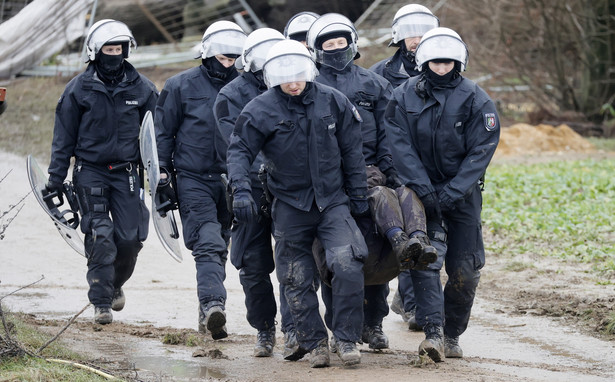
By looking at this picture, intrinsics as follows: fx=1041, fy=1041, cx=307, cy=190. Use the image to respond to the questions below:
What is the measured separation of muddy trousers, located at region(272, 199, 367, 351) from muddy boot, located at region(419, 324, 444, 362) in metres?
0.43

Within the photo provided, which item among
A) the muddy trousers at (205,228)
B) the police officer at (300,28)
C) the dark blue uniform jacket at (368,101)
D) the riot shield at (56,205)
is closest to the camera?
the dark blue uniform jacket at (368,101)

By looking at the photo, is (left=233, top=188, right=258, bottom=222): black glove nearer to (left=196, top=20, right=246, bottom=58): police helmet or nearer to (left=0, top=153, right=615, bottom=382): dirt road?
(left=0, top=153, right=615, bottom=382): dirt road

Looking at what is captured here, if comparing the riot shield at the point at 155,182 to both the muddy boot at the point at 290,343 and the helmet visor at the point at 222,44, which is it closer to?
the helmet visor at the point at 222,44

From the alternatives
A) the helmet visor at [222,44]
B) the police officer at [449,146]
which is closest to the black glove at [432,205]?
the police officer at [449,146]

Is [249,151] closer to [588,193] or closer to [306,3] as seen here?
[588,193]

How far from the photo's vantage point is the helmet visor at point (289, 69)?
21.0ft

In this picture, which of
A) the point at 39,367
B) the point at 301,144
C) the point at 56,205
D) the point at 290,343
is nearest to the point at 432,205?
the point at 301,144

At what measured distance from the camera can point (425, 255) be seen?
625 centimetres

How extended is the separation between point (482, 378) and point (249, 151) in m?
1.96

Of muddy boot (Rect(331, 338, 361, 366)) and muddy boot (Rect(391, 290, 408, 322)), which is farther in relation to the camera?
muddy boot (Rect(391, 290, 408, 322))

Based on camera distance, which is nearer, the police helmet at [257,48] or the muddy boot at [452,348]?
the muddy boot at [452,348]

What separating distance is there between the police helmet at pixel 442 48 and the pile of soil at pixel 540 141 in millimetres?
14976

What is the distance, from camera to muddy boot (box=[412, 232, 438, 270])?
6.24m

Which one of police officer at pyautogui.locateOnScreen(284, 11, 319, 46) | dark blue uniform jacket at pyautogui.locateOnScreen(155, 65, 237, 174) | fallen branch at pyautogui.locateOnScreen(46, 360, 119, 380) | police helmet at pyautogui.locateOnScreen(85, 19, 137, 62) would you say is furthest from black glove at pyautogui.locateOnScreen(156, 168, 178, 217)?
fallen branch at pyautogui.locateOnScreen(46, 360, 119, 380)
